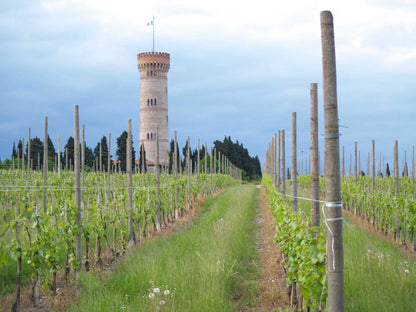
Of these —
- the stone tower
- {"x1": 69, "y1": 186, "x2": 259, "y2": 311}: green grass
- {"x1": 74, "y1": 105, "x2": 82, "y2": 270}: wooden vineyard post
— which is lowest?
{"x1": 69, "y1": 186, "x2": 259, "y2": 311}: green grass

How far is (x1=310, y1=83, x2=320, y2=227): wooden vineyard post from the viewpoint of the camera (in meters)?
6.84

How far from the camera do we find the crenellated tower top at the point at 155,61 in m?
59.9

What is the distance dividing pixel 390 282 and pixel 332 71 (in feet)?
12.2

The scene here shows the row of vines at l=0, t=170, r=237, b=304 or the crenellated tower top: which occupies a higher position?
the crenellated tower top

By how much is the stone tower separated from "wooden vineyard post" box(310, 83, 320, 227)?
51.0m

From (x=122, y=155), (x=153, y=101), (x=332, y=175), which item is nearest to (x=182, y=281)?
(x=332, y=175)

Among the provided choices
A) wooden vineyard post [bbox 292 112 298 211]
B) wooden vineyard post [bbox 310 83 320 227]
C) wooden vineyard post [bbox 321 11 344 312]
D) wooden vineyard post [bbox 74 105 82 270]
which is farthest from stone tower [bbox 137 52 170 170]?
wooden vineyard post [bbox 321 11 344 312]

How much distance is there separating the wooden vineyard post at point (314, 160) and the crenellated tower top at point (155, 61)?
5402cm

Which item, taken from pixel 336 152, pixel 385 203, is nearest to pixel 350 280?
pixel 336 152

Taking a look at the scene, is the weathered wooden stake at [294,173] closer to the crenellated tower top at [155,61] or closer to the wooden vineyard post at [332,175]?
the wooden vineyard post at [332,175]

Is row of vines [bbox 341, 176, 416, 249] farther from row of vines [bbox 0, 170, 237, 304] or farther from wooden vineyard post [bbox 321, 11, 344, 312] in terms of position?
wooden vineyard post [bbox 321, 11, 344, 312]

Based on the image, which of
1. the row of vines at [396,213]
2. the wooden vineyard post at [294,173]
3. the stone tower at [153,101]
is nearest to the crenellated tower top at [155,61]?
the stone tower at [153,101]

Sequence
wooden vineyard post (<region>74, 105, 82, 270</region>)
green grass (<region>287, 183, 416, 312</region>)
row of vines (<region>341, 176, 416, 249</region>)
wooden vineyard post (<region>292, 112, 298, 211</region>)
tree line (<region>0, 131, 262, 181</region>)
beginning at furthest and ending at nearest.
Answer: tree line (<region>0, 131, 262, 181</region>)
row of vines (<region>341, 176, 416, 249</region>)
wooden vineyard post (<region>292, 112, 298, 211</region>)
wooden vineyard post (<region>74, 105, 82, 270</region>)
green grass (<region>287, 183, 416, 312</region>)

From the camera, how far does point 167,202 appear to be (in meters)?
15.6
